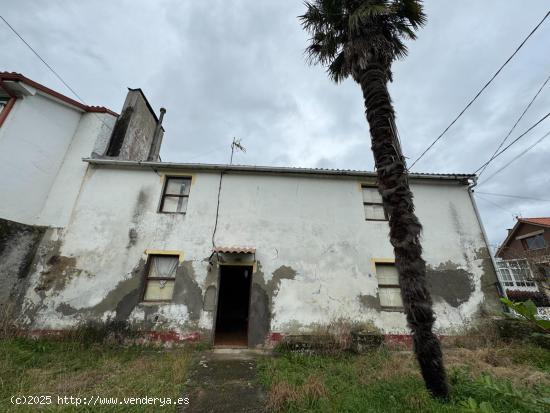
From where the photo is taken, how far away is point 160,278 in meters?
8.18

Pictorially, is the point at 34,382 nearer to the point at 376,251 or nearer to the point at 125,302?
the point at 125,302

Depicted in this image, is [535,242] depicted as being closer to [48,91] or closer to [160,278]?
[160,278]

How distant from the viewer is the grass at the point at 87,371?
4.36 m

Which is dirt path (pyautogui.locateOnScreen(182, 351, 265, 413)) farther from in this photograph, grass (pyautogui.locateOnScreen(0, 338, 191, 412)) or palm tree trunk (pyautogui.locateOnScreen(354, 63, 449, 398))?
palm tree trunk (pyautogui.locateOnScreen(354, 63, 449, 398))

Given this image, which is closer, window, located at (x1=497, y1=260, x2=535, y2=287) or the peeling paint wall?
the peeling paint wall

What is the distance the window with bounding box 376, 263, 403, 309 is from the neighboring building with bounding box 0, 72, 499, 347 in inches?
1.3

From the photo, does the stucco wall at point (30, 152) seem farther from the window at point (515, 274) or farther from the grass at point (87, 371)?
the window at point (515, 274)

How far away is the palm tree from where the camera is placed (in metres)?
4.25

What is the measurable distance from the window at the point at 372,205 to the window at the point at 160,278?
22.7 feet

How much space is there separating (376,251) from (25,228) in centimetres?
1148

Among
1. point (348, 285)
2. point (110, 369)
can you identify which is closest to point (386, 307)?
point (348, 285)

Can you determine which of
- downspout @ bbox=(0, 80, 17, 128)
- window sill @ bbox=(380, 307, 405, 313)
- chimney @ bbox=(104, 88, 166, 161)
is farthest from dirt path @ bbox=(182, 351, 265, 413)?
downspout @ bbox=(0, 80, 17, 128)

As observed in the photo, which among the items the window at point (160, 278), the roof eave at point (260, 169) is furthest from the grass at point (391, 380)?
the roof eave at point (260, 169)

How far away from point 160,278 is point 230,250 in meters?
2.56
